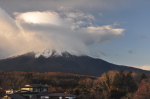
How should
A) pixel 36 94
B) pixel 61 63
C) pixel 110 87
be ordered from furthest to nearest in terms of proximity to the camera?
pixel 61 63 → pixel 110 87 → pixel 36 94

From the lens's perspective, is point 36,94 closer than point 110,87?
Yes

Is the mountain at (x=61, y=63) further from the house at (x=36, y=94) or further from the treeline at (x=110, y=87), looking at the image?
the house at (x=36, y=94)

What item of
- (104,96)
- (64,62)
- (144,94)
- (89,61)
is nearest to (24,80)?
(104,96)

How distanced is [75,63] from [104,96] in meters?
104

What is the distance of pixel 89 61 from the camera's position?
521 feet

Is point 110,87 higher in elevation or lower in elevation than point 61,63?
lower

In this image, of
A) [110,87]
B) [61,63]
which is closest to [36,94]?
[110,87]

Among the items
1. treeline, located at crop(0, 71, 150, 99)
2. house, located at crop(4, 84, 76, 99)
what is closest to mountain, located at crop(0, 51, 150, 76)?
treeline, located at crop(0, 71, 150, 99)

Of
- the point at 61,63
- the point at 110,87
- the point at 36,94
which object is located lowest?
the point at 36,94

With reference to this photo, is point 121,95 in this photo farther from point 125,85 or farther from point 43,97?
point 43,97

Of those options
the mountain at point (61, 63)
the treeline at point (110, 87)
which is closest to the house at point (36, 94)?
the treeline at point (110, 87)

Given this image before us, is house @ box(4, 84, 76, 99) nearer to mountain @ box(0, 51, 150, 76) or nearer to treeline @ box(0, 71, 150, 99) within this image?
treeline @ box(0, 71, 150, 99)

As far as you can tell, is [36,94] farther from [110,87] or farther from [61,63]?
[61,63]

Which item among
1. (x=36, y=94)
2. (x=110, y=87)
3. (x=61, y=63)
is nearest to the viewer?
(x=36, y=94)
